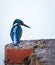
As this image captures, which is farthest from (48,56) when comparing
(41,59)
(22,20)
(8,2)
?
(8,2)

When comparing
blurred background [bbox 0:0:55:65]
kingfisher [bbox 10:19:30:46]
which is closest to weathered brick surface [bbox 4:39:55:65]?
kingfisher [bbox 10:19:30:46]

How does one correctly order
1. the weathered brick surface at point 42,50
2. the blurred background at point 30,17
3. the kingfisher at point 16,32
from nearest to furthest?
1. the weathered brick surface at point 42,50
2. the kingfisher at point 16,32
3. the blurred background at point 30,17

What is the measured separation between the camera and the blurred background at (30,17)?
1.75 m

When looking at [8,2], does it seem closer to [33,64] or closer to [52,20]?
[52,20]

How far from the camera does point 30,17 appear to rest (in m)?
1.76

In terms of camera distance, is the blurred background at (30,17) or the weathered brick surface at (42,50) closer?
the weathered brick surface at (42,50)

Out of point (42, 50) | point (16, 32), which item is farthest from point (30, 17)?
point (42, 50)

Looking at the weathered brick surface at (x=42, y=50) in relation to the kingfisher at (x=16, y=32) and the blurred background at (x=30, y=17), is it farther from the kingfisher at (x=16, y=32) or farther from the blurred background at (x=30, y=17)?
the blurred background at (x=30, y=17)

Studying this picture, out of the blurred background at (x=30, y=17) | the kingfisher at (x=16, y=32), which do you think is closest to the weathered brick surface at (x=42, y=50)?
the kingfisher at (x=16, y=32)

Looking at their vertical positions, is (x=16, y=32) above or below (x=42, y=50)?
above

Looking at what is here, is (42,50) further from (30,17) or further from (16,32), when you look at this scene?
(30,17)

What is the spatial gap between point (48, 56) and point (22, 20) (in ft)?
1.98

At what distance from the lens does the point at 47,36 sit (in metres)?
1.79

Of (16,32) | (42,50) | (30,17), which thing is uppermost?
(30,17)
